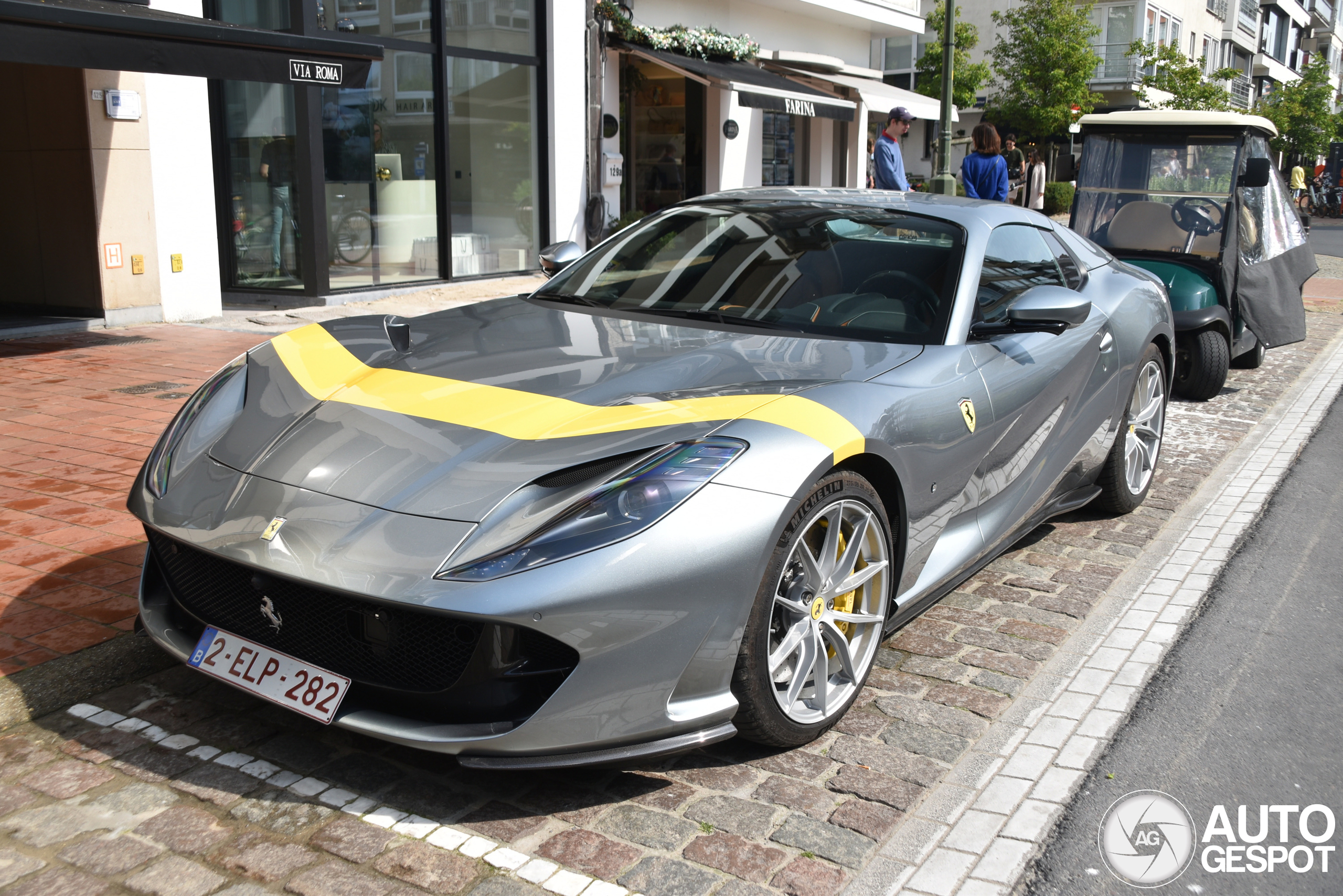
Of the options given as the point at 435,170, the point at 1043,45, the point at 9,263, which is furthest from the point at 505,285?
the point at 1043,45

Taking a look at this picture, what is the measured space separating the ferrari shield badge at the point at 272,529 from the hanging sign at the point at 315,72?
6.98 meters

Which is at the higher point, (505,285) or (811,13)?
(811,13)

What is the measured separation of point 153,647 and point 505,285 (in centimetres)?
1043

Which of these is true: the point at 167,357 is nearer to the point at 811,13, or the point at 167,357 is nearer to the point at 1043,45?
the point at 811,13

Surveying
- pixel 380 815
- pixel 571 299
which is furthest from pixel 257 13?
pixel 380 815

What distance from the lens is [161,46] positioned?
25.3 feet

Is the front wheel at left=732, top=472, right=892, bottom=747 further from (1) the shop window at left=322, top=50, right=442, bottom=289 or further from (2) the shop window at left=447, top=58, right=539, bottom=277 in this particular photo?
(2) the shop window at left=447, top=58, right=539, bottom=277

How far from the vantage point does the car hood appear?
265 cm

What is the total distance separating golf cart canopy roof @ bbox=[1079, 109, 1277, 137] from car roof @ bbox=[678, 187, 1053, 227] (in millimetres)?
4361

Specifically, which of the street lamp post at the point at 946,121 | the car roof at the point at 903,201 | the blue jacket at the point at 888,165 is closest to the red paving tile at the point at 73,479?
the car roof at the point at 903,201

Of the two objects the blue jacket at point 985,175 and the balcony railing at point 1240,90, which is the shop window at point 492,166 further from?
the balcony railing at point 1240,90

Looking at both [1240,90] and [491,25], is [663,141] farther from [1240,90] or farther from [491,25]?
[1240,90]

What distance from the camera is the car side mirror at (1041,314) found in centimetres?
363

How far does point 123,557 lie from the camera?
4.09 meters
